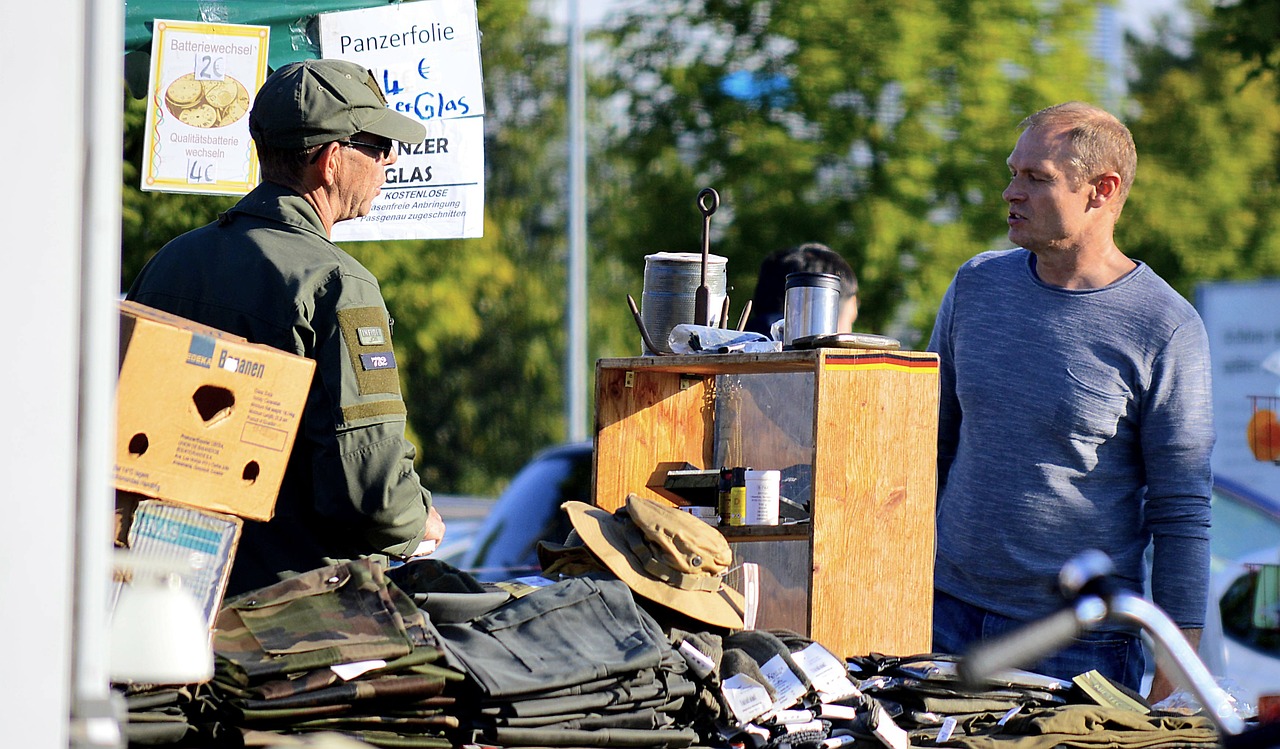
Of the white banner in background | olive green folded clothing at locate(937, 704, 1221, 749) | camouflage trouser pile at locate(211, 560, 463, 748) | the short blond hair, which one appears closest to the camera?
camouflage trouser pile at locate(211, 560, 463, 748)

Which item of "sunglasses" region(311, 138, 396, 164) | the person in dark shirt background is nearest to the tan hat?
"sunglasses" region(311, 138, 396, 164)

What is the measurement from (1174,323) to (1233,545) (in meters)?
3.77

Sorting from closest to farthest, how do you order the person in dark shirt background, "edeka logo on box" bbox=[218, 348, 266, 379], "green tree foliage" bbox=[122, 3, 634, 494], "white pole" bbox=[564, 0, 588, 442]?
"edeka logo on box" bbox=[218, 348, 266, 379], the person in dark shirt background, "white pole" bbox=[564, 0, 588, 442], "green tree foliage" bbox=[122, 3, 634, 494]

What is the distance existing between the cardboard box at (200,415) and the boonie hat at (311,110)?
68cm

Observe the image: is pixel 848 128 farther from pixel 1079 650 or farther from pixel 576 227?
pixel 1079 650

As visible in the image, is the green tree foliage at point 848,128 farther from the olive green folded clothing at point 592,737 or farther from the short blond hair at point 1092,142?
the olive green folded clothing at point 592,737

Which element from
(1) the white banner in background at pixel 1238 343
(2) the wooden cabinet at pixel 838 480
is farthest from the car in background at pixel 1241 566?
(2) the wooden cabinet at pixel 838 480

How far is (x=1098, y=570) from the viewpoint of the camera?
6.36 feet

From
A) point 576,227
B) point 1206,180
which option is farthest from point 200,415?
point 1206,180

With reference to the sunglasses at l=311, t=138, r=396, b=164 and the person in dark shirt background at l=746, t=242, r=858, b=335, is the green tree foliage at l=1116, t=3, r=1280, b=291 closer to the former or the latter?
the person in dark shirt background at l=746, t=242, r=858, b=335

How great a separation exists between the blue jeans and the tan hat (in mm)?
833

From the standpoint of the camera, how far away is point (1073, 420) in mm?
3879

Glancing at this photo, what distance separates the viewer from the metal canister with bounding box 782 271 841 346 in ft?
12.4

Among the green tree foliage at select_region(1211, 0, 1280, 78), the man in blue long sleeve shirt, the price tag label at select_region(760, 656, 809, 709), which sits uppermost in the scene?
the green tree foliage at select_region(1211, 0, 1280, 78)
